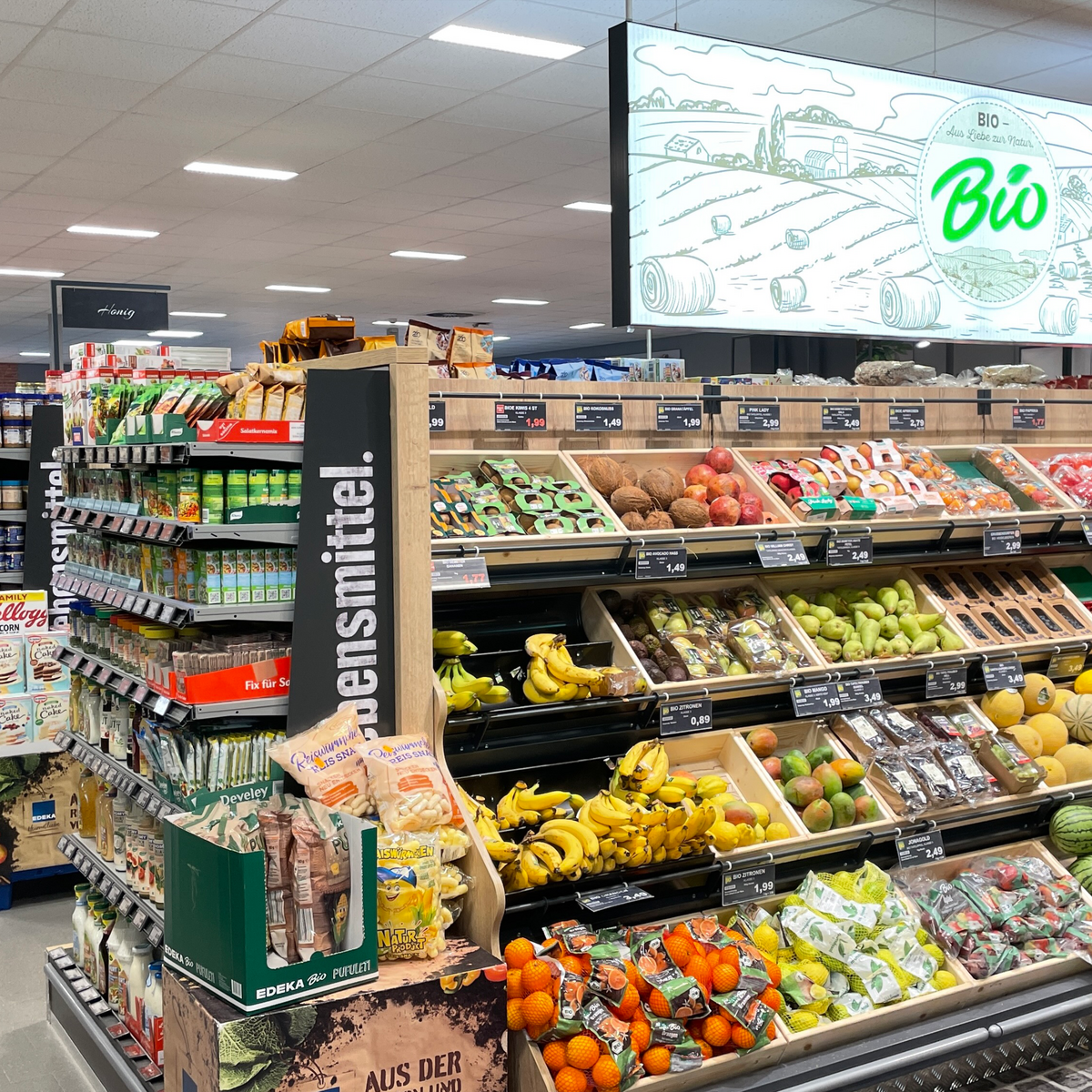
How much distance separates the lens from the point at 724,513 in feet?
12.0

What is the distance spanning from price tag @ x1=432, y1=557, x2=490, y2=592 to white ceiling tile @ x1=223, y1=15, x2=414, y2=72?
3817mm

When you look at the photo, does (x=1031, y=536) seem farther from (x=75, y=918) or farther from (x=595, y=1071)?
(x=75, y=918)

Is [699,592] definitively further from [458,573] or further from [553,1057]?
[553,1057]

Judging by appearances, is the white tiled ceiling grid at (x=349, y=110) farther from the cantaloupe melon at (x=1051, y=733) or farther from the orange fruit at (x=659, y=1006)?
the orange fruit at (x=659, y=1006)

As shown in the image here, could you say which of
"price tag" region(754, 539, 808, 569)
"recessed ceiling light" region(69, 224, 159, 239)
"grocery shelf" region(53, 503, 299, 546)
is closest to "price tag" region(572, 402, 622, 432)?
"price tag" region(754, 539, 808, 569)

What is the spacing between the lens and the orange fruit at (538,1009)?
265 cm

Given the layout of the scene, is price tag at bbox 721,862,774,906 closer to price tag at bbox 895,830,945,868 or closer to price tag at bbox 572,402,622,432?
price tag at bbox 895,830,945,868

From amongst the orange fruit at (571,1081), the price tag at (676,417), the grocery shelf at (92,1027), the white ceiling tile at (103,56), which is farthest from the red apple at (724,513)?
the white ceiling tile at (103,56)

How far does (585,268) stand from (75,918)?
33.8ft

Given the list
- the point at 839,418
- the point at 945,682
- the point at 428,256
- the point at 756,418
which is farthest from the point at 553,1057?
the point at 428,256

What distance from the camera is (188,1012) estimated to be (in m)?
2.43

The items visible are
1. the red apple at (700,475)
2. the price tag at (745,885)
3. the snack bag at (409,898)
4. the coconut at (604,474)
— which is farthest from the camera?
the red apple at (700,475)

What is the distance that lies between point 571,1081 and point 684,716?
42.5 inches

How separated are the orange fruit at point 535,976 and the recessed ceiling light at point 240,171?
23.5 ft
